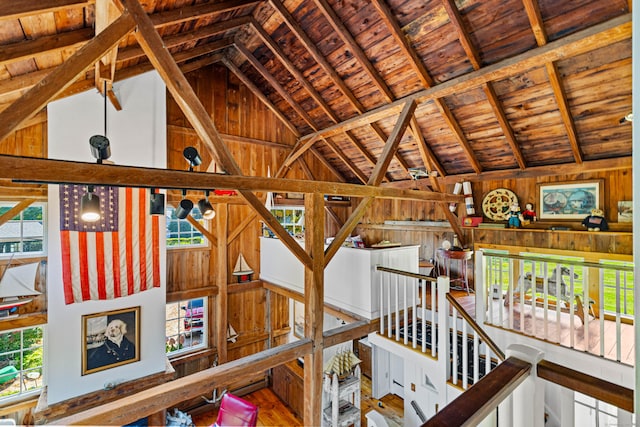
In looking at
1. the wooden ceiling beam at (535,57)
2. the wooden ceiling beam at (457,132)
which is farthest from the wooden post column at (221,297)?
the wooden ceiling beam at (457,132)

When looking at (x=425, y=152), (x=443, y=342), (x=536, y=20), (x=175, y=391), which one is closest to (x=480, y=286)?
(x=443, y=342)

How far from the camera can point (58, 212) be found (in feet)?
14.4

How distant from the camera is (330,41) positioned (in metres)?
4.59

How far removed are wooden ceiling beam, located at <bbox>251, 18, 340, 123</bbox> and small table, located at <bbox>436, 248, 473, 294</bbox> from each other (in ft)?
11.0

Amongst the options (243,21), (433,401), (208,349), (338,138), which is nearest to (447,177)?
(338,138)

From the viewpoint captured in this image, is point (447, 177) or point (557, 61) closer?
point (557, 61)

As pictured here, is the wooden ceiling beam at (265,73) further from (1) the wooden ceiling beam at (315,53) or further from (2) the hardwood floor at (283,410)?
(2) the hardwood floor at (283,410)

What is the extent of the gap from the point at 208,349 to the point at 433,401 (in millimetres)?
4644

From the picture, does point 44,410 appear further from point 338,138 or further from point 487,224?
point 487,224

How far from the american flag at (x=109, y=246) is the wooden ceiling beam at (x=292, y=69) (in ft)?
10.4

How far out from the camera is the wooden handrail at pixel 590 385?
1.00 metres

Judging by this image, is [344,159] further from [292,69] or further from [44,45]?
[44,45]

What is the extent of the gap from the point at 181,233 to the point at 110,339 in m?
2.34

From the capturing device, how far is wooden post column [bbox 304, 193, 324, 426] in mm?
3648
